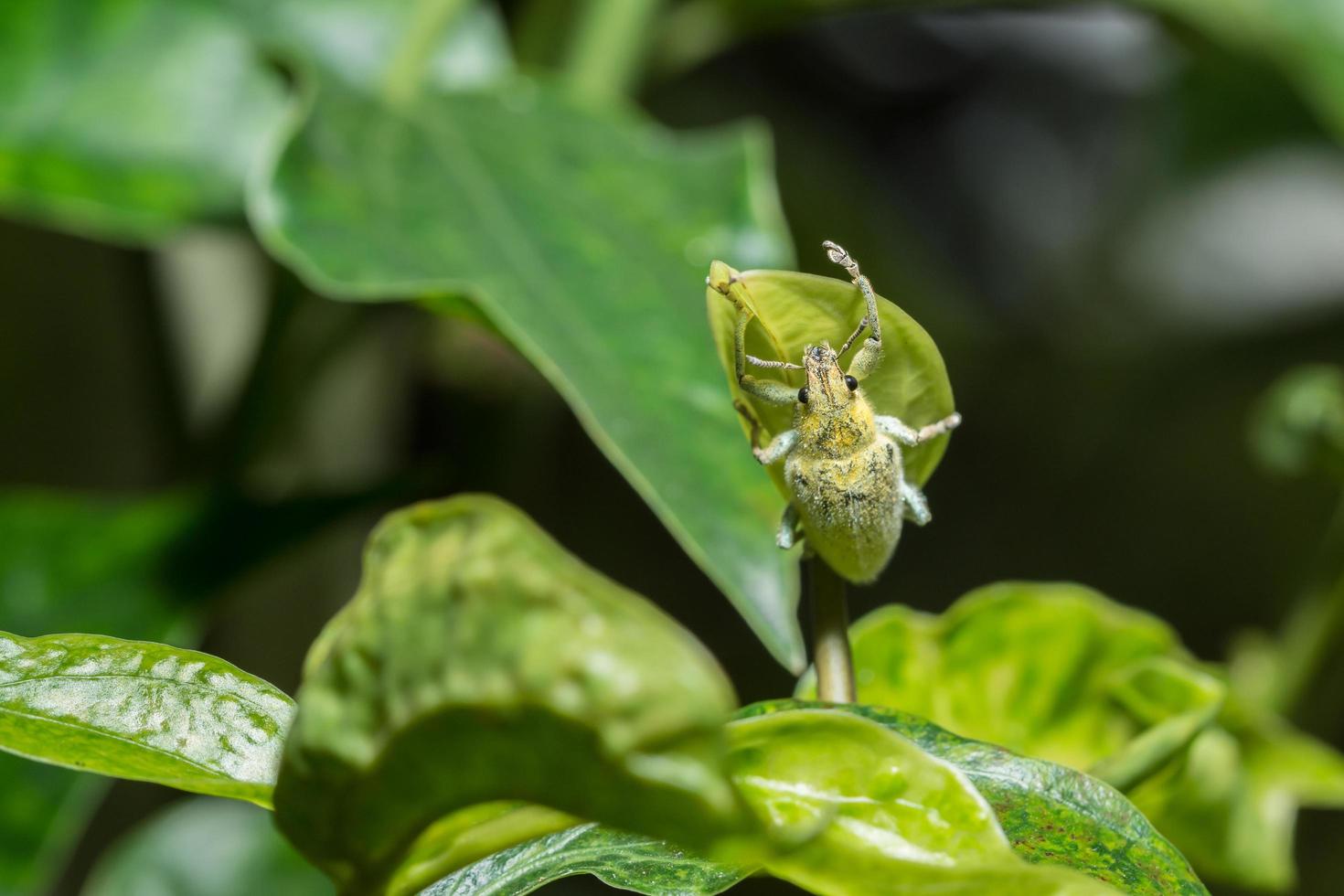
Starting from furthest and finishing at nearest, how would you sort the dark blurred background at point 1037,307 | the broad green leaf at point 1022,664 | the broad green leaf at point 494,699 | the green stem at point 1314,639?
the dark blurred background at point 1037,307 → the green stem at point 1314,639 → the broad green leaf at point 1022,664 → the broad green leaf at point 494,699

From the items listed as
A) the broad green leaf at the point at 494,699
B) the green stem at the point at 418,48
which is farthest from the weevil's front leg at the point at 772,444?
the green stem at the point at 418,48

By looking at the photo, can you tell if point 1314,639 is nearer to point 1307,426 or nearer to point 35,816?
point 1307,426

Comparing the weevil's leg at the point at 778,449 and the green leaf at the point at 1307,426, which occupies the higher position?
the weevil's leg at the point at 778,449

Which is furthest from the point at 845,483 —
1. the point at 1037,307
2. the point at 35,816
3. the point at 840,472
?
the point at 1037,307

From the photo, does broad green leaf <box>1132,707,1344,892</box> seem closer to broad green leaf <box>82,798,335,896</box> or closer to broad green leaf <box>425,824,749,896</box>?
broad green leaf <box>425,824,749,896</box>

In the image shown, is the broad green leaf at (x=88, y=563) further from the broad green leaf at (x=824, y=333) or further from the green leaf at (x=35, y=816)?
the broad green leaf at (x=824, y=333)

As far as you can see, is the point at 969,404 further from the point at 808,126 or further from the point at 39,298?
the point at 39,298
